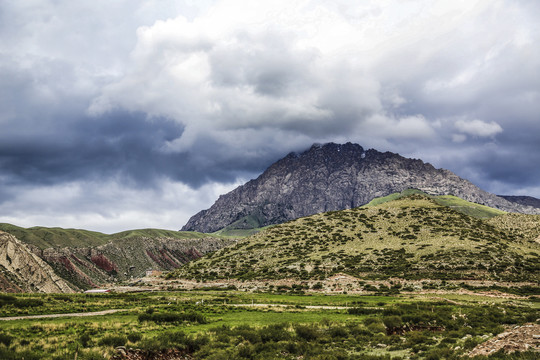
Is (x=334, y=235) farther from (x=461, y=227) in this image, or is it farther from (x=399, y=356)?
(x=399, y=356)

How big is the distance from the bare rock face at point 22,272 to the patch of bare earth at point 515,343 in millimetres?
104693

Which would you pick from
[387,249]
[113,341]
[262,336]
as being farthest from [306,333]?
[387,249]

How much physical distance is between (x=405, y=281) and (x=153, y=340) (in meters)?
65.8

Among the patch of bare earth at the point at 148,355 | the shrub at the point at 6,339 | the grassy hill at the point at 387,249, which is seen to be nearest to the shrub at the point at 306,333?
the patch of bare earth at the point at 148,355

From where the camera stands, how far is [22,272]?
95875 millimetres

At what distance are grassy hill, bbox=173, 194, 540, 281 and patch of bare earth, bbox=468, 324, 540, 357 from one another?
61.5 metres

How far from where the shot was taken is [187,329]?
30.7 meters

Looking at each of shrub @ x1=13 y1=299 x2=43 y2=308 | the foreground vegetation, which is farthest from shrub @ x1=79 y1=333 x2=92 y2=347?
shrub @ x1=13 y1=299 x2=43 y2=308

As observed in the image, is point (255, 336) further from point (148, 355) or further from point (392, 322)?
point (392, 322)

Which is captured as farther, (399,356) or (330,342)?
(330,342)

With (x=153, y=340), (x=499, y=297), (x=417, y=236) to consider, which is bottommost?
(x=499, y=297)

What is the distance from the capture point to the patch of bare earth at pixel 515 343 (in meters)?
17.4

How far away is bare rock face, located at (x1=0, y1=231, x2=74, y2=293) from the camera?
8967 cm

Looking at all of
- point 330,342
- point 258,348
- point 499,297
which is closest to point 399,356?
point 330,342
